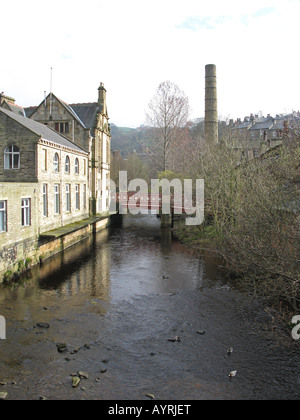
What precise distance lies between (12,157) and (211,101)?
2232 cm

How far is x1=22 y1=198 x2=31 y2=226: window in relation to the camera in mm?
16641

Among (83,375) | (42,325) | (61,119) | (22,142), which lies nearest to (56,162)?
(22,142)

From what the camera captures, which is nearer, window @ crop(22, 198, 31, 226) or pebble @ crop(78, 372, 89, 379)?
pebble @ crop(78, 372, 89, 379)

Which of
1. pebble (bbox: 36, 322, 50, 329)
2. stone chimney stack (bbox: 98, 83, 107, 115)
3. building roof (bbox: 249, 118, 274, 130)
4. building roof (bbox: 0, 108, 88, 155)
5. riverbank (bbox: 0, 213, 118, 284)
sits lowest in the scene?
pebble (bbox: 36, 322, 50, 329)

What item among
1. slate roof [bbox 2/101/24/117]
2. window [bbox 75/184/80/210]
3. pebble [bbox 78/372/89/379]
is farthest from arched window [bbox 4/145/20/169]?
pebble [bbox 78/372/89/379]

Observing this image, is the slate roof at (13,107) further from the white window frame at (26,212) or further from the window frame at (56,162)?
the white window frame at (26,212)

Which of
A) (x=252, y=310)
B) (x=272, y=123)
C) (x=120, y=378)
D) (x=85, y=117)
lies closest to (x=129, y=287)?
(x=252, y=310)

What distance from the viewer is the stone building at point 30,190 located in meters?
14.9

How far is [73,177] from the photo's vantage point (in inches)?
1012

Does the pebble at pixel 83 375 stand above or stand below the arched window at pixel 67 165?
below

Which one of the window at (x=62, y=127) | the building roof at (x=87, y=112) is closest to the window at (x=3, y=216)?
the window at (x=62, y=127)

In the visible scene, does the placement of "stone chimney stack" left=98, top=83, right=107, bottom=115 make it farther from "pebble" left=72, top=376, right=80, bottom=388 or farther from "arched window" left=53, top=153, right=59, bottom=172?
"pebble" left=72, top=376, right=80, bottom=388
